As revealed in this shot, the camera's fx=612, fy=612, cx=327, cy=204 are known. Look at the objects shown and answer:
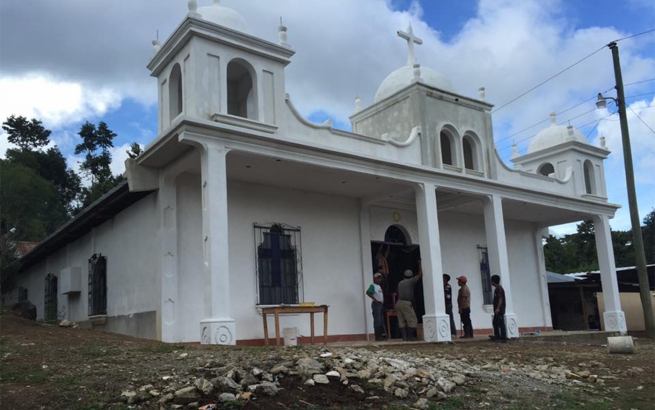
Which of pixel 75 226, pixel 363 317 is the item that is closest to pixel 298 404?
pixel 363 317

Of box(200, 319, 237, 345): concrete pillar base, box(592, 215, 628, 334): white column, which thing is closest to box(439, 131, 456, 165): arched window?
box(592, 215, 628, 334): white column

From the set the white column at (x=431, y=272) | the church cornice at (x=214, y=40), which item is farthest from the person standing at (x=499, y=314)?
the church cornice at (x=214, y=40)

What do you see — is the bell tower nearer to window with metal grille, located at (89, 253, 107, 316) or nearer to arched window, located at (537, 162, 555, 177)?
window with metal grille, located at (89, 253, 107, 316)

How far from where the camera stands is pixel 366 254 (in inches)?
630

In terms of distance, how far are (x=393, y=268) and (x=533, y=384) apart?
9.31 meters

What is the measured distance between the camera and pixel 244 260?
13562 mm

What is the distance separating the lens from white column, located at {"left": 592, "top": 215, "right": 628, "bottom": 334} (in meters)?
19.3

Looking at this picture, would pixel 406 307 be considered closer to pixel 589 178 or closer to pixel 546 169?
pixel 546 169

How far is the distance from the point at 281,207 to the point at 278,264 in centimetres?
136

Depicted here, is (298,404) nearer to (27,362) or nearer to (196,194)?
(27,362)

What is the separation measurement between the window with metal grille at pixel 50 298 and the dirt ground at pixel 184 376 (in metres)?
9.77

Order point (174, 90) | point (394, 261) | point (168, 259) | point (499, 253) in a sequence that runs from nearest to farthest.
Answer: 1. point (168, 259)
2. point (174, 90)
3. point (499, 253)
4. point (394, 261)

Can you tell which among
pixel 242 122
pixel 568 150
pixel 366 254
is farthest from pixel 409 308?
pixel 568 150

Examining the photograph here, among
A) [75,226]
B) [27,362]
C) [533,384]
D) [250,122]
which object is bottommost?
[533,384]
